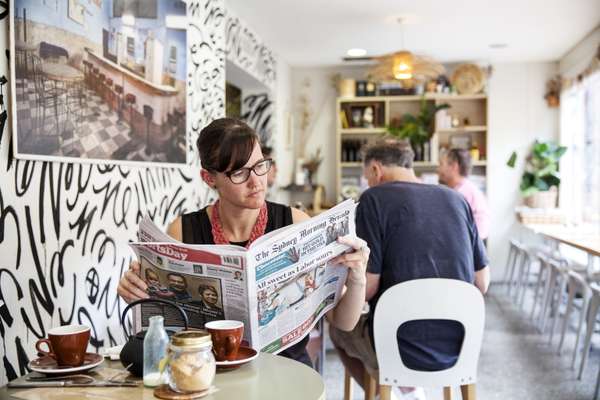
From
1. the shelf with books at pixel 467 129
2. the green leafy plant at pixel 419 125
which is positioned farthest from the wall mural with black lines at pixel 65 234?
the shelf with books at pixel 467 129

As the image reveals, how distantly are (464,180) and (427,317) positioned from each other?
2672mm

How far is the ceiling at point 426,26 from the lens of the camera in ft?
15.6

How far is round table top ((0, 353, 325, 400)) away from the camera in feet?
3.74

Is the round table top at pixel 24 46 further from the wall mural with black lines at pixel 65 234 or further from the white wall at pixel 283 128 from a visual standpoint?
the white wall at pixel 283 128

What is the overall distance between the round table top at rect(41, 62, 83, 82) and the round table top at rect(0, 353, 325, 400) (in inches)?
46.9

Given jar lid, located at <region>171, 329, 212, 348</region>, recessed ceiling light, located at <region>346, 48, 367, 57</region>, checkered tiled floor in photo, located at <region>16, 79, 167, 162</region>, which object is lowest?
jar lid, located at <region>171, 329, 212, 348</region>

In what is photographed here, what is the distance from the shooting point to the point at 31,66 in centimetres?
196

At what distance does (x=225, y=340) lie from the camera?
1.28 meters

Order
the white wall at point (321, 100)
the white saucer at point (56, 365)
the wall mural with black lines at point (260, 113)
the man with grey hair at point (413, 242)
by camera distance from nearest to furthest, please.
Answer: the white saucer at point (56, 365) → the man with grey hair at point (413, 242) → the wall mural with black lines at point (260, 113) → the white wall at point (321, 100)

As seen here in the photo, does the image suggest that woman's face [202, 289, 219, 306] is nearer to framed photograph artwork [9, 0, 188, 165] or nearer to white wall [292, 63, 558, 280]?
framed photograph artwork [9, 0, 188, 165]

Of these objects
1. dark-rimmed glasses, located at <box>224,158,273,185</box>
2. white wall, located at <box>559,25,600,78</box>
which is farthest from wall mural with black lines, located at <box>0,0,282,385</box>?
white wall, located at <box>559,25,600,78</box>

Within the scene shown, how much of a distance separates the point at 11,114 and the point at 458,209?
1579 mm

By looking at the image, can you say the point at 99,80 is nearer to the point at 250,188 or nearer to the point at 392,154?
the point at 250,188

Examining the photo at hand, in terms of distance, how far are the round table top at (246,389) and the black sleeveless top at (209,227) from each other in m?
0.47
